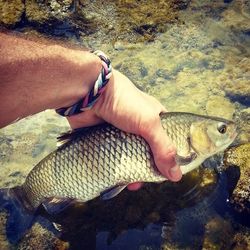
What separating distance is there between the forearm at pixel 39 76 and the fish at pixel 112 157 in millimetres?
380

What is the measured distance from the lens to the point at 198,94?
14.3 ft

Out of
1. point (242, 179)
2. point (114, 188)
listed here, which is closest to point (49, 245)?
point (114, 188)

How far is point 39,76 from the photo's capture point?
304 cm

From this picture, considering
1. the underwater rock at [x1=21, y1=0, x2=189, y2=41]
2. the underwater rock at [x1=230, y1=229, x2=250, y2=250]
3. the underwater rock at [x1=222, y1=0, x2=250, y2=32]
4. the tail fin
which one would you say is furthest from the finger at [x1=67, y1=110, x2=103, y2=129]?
the underwater rock at [x1=222, y1=0, x2=250, y2=32]

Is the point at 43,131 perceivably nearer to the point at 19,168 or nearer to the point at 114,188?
the point at 19,168

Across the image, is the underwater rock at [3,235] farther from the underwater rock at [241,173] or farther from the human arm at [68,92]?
the underwater rock at [241,173]

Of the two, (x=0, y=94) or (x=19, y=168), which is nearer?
(x=0, y=94)

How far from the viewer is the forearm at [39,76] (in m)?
2.88

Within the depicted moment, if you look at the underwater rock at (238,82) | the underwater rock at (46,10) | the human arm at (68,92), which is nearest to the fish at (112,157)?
the human arm at (68,92)

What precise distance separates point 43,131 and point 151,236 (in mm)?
1702

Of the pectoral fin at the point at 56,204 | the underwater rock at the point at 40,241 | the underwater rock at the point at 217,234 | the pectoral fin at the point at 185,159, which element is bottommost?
the underwater rock at the point at 40,241

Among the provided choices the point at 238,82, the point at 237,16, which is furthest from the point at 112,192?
the point at 237,16

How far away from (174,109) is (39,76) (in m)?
1.71

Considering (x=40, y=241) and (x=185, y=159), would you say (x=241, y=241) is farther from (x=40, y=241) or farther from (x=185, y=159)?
(x=40, y=241)
